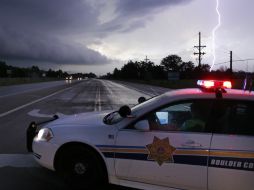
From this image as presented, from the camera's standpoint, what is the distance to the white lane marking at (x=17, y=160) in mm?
7176

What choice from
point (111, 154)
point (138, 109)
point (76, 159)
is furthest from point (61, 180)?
point (138, 109)

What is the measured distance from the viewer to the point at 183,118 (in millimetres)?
5531

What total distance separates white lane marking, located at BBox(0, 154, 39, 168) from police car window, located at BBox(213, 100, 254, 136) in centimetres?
327

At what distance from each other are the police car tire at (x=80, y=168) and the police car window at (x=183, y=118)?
885mm

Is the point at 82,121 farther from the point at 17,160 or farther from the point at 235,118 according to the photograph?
the point at 17,160

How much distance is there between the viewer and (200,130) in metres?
5.13

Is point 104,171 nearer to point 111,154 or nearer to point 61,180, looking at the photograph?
point 111,154

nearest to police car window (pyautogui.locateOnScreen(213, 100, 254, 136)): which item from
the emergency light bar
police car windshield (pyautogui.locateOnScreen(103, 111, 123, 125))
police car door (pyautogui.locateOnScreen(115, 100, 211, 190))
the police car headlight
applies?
police car door (pyautogui.locateOnScreen(115, 100, 211, 190))

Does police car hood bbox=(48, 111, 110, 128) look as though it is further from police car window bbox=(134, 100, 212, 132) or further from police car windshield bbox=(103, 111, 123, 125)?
police car window bbox=(134, 100, 212, 132)

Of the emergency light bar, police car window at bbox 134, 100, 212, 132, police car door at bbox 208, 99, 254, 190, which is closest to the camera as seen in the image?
police car door at bbox 208, 99, 254, 190

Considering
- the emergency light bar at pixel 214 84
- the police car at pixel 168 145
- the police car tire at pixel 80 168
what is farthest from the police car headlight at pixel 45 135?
the emergency light bar at pixel 214 84

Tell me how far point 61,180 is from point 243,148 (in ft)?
8.49

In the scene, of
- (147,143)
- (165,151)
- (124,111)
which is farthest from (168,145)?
(124,111)

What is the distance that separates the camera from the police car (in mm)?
4934
